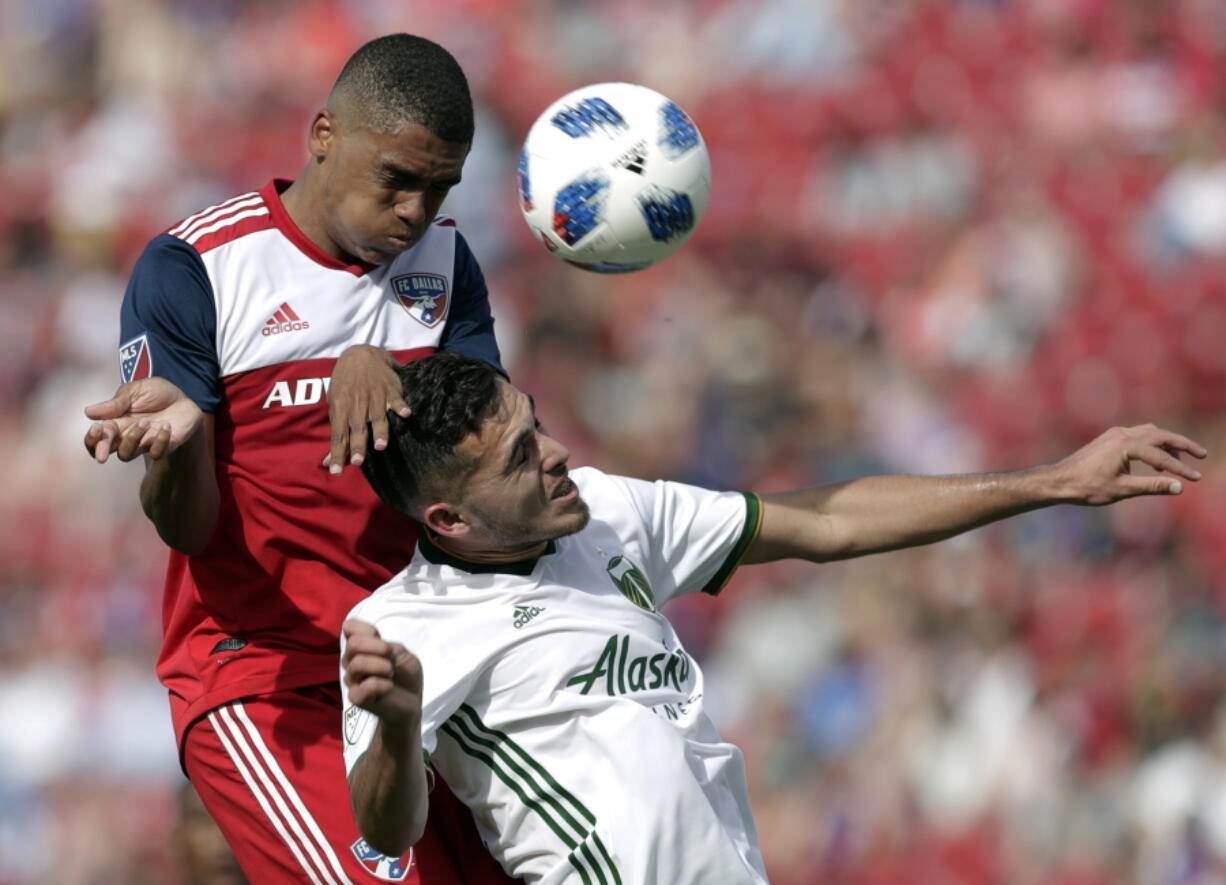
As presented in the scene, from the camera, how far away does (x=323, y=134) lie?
4.08 metres

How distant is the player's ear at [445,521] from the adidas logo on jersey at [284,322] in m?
0.57

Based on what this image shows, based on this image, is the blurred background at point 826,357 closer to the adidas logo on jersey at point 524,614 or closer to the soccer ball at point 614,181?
the soccer ball at point 614,181

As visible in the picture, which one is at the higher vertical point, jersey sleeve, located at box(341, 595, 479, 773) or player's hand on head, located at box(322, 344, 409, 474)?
player's hand on head, located at box(322, 344, 409, 474)

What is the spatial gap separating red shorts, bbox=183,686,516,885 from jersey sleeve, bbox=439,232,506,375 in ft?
2.87

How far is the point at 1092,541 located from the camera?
26.8 ft

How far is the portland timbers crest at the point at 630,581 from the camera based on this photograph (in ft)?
12.9

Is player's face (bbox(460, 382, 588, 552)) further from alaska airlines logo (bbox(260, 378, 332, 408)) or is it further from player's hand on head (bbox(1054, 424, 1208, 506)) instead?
player's hand on head (bbox(1054, 424, 1208, 506))

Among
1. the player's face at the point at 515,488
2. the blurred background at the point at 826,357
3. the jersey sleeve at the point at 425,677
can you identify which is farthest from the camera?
the blurred background at the point at 826,357

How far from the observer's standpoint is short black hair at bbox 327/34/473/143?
3.89 m

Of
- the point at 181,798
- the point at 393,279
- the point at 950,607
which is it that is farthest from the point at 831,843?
the point at 393,279

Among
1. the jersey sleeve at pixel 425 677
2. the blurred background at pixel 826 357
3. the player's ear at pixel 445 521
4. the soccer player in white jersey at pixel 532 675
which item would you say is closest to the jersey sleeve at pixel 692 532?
Result: the soccer player in white jersey at pixel 532 675

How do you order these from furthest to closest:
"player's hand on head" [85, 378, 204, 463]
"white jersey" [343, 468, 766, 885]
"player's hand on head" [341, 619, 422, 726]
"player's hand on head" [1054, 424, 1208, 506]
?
1. "player's hand on head" [1054, 424, 1208, 506]
2. "white jersey" [343, 468, 766, 885]
3. "player's hand on head" [85, 378, 204, 463]
4. "player's hand on head" [341, 619, 422, 726]

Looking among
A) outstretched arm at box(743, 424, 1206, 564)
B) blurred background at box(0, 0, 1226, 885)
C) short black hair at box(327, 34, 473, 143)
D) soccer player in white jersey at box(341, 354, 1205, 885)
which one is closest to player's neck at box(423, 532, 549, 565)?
soccer player in white jersey at box(341, 354, 1205, 885)

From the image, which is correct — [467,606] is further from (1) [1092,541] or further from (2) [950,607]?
(1) [1092,541]
